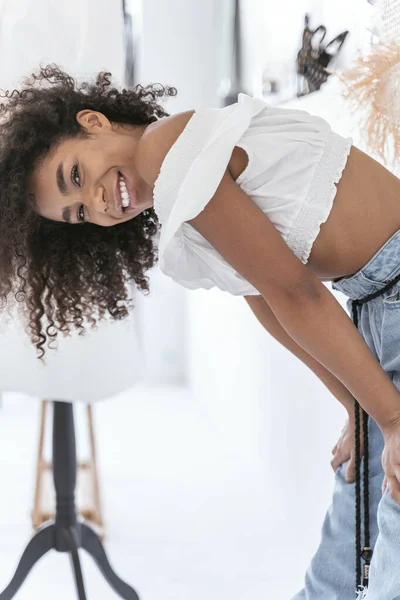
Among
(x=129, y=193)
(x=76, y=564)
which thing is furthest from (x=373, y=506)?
(x=76, y=564)

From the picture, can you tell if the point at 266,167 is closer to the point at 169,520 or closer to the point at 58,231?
the point at 58,231

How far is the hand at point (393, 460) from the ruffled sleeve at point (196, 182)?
1.17 feet

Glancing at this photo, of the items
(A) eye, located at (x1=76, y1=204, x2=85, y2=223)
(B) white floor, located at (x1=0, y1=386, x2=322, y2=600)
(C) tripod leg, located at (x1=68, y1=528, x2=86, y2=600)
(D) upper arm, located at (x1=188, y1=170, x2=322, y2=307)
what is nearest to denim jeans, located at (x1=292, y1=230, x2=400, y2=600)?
(D) upper arm, located at (x1=188, y1=170, x2=322, y2=307)

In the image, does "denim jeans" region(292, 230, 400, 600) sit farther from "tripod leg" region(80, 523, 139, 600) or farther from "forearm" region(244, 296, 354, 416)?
"tripod leg" region(80, 523, 139, 600)

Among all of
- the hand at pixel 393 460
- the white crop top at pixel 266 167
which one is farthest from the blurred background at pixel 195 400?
the hand at pixel 393 460

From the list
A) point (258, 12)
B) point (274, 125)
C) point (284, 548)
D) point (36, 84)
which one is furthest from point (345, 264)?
point (258, 12)

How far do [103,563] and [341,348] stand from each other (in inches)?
48.3

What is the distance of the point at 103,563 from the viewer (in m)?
1.97

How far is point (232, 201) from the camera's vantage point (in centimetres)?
103

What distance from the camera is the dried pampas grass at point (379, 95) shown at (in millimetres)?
1238

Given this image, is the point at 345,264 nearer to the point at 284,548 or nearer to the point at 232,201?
the point at 232,201

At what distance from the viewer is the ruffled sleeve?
40.6 inches

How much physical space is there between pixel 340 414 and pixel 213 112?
0.92 m

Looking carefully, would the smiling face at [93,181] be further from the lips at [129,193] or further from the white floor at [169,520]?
the white floor at [169,520]
